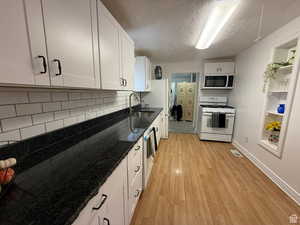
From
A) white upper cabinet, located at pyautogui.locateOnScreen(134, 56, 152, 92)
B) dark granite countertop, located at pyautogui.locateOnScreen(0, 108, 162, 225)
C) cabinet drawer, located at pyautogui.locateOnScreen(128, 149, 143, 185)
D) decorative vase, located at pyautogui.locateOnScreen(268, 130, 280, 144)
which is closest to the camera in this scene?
dark granite countertop, located at pyautogui.locateOnScreen(0, 108, 162, 225)

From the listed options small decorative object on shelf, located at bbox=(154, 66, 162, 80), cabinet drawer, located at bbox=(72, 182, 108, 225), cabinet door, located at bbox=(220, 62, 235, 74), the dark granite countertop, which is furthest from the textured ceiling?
cabinet drawer, located at bbox=(72, 182, 108, 225)

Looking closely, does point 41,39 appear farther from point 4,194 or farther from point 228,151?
point 228,151

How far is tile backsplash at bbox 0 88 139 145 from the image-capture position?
29.5 inches

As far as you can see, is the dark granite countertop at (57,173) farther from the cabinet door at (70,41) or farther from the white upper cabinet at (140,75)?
the white upper cabinet at (140,75)

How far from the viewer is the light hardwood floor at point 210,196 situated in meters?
1.36

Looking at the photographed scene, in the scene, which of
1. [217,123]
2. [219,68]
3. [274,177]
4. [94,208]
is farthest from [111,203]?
[219,68]

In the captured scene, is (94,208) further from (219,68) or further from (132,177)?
(219,68)

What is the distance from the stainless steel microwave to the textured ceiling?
106cm

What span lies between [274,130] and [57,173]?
2.95 meters

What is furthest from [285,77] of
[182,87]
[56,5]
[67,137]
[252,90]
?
[182,87]

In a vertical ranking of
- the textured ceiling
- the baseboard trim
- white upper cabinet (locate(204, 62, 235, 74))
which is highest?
the textured ceiling

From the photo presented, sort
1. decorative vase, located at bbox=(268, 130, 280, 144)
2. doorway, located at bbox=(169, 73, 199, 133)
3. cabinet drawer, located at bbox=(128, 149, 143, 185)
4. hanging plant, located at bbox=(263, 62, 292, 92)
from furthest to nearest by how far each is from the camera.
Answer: doorway, located at bbox=(169, 73, 199, 133), decorative vase, located at bbox=(268, 130, 280, 144), hanging plant, located at bbox=(263, 62, 292, 92), cabinet drawer, located at bbox=(128, 149, 143, 185)

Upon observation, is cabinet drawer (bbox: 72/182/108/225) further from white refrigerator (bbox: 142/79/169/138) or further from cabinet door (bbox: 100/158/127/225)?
white refrigerator (bbox: 142/79/169/138)

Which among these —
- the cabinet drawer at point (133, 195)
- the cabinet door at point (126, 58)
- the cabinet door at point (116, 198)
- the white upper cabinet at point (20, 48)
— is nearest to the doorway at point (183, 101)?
the cabinet door at point (126, 58)
